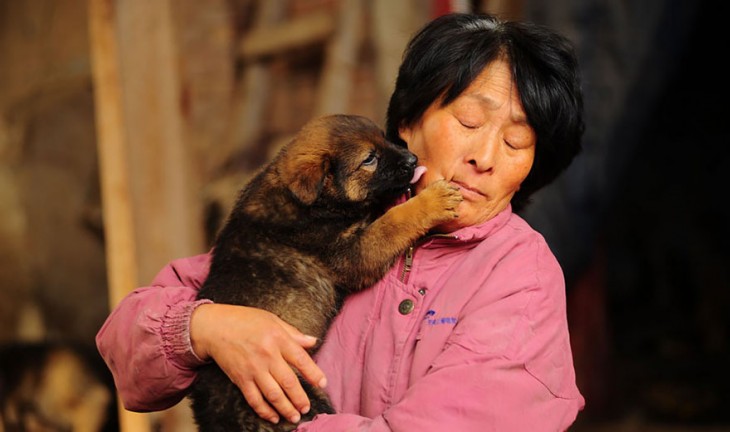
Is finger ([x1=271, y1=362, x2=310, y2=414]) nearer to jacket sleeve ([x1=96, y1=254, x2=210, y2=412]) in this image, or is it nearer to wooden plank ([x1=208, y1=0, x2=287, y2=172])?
jacket sleeve ([x1=96, y1=254, x2=210, y2=412])

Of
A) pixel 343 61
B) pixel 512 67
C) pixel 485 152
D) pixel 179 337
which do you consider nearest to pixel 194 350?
pixel 179 337

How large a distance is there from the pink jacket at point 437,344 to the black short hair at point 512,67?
26 cm

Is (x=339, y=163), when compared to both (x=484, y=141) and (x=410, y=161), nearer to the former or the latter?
(x=410, y=161)

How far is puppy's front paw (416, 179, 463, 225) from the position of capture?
2080mm

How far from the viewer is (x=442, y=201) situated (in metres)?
2.08

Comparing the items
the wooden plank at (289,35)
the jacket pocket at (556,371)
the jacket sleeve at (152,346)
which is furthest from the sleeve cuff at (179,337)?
the wooden plank at (289,35)

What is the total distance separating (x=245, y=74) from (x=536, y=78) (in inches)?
150

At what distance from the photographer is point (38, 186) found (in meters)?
6.67

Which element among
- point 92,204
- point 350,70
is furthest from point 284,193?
point 92,204

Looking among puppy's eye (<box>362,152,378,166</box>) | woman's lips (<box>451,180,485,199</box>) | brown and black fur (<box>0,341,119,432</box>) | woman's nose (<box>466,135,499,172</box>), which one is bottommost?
brown and black fur (<box>0,341,119,432</box>)

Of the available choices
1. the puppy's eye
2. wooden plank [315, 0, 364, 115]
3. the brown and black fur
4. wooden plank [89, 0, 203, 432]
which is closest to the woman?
the puppy's eye

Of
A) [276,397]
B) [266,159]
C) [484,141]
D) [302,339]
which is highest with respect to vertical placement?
[484,141]

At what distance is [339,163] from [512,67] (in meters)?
0.66

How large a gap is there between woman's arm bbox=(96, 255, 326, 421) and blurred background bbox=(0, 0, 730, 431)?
142cm
